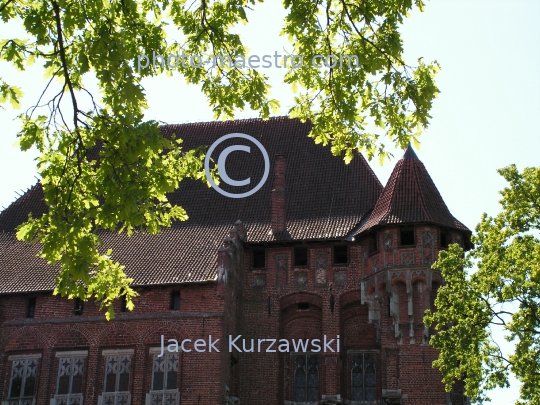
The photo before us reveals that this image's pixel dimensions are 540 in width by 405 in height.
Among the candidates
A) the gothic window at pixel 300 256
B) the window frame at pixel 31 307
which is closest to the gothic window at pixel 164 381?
the window frame at pixel 31 307

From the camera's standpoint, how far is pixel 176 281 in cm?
2677

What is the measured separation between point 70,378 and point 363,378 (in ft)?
26.4

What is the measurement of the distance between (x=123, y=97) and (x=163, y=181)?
1099mm

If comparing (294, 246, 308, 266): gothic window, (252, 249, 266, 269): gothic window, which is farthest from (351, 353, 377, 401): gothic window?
(252, 249, 266, 269): gothic window

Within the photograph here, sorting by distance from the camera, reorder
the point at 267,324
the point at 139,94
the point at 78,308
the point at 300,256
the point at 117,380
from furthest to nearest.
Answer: the point at 300,256
the point at 78,308
the point at 267,324
the point at 117,380
the point at 139,94

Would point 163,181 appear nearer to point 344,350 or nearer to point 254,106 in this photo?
point 254,106

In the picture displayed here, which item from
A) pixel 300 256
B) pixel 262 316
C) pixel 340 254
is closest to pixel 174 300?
pixel 262 316

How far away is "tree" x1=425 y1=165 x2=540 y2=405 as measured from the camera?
67.3 feet

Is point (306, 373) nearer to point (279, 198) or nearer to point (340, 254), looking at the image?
point (340, 254)

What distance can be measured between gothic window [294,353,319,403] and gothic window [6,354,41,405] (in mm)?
7226

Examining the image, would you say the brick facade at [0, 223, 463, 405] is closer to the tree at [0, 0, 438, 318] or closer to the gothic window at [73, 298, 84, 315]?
the gothic window at [73, 298, 84, 315]

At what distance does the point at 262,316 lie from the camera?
27.9 m

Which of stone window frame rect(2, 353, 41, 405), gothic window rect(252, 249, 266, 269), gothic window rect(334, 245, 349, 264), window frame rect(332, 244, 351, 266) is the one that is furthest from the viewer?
gothic window rect(252, 249, 266, 269)

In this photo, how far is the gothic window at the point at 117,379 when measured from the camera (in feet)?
86.4
